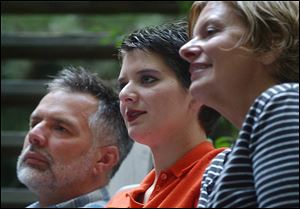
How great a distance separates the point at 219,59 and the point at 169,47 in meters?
0.53

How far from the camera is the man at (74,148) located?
232cm

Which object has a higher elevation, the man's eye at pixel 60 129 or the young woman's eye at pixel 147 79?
the young woman's eye at pixel 147 79

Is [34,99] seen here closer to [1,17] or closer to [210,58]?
[1,17]

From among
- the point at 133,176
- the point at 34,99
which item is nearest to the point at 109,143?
the point at 133,176

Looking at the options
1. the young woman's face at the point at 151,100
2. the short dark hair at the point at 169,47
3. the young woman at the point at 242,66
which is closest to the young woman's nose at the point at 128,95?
the young woman's face at the point at 151,100

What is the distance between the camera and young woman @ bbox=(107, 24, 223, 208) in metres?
1.65

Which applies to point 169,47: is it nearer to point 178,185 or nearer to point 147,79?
point 147,79

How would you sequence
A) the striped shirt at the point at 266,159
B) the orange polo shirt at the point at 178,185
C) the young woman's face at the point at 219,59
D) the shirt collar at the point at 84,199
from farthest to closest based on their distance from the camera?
1. the shirt collar at the point at 84,199
2. the orange polo shirt at the point at 178,185
3. the young woman's face at the point at 219,59
4. the striped shirt at the point at 266,159

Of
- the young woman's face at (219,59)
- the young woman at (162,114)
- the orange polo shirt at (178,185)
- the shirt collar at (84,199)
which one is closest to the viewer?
the young woman's face at (219,59)

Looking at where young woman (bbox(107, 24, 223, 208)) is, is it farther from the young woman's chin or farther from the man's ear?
the man's ear

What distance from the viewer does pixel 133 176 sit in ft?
8.88

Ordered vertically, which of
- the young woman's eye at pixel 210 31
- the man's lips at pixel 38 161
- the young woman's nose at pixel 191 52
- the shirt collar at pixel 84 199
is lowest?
the shirt collar at pixel 84 199

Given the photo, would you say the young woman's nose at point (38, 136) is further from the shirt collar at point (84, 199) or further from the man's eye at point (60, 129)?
the shirt collar at point (84, 199)

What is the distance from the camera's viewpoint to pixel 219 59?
1.22 metres
